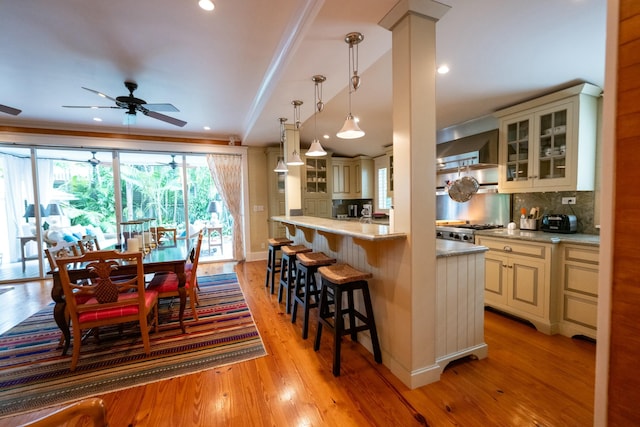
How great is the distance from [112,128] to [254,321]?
14.4 feet

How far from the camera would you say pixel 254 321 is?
Result: 2.77 m

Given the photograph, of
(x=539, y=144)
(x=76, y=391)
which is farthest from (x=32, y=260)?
(x=539, y=144)

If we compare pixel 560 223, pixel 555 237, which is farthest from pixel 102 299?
pixel 560 223

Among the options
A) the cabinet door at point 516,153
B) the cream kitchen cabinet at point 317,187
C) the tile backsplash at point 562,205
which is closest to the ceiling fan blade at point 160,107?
the cream kitchen cabinet at point 317,187

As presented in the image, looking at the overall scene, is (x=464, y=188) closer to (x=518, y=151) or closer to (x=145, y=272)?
(x=518, y=151)

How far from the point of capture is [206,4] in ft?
5.89

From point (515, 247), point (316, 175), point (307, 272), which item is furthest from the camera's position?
point (316, 175)

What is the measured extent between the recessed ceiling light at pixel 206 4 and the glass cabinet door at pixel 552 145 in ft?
10.8

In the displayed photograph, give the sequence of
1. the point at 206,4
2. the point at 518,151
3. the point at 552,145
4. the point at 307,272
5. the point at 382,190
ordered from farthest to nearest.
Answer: the point at 382,190, the point at 518,151, the point at 552,145, the point at 307,272, the point at 206,4

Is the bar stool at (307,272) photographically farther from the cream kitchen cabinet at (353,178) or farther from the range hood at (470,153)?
the cream kitchen cabinet at (353,178)

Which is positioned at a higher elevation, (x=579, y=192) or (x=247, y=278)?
(x=579, y=192)

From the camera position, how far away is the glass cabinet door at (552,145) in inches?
104

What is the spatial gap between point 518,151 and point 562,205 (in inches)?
29.4

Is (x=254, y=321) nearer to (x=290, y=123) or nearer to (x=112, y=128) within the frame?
(x=290, y=123)
